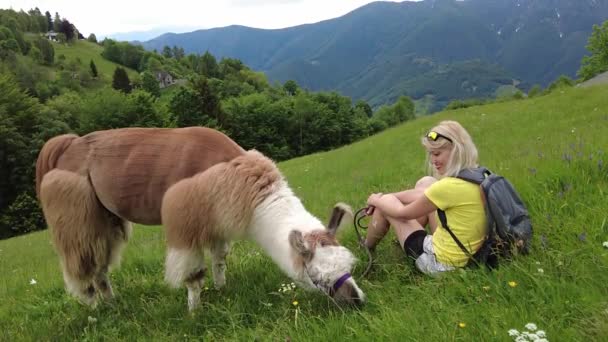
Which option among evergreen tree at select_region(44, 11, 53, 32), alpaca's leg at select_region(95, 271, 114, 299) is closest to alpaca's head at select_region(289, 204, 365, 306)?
alpaca's leg at select_region(95, 271, 114, 299)

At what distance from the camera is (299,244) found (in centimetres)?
323

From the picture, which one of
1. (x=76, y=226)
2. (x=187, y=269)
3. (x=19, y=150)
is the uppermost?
(x=76, y=226)

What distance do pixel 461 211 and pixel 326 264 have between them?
1.15 m

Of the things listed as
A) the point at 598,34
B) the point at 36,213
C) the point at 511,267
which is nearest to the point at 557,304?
the point at 511,267

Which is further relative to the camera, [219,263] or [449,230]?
[219,263]

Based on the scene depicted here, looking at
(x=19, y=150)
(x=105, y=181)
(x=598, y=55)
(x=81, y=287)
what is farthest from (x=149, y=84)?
(x=105, y=181)

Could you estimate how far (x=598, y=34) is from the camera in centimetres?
5122

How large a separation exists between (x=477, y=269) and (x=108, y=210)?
3818 mm

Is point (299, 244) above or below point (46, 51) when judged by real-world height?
above

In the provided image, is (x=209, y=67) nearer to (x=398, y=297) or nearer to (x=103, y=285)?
(x=103, y=285)

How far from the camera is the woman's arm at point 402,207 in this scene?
343 cm

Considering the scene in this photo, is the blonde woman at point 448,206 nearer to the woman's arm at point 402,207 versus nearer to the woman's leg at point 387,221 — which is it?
the woman's arm at point 402,207

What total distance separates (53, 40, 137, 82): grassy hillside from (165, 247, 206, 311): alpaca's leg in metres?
121

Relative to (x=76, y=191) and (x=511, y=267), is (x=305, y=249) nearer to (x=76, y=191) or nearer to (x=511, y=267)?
(x=511, y=267)
